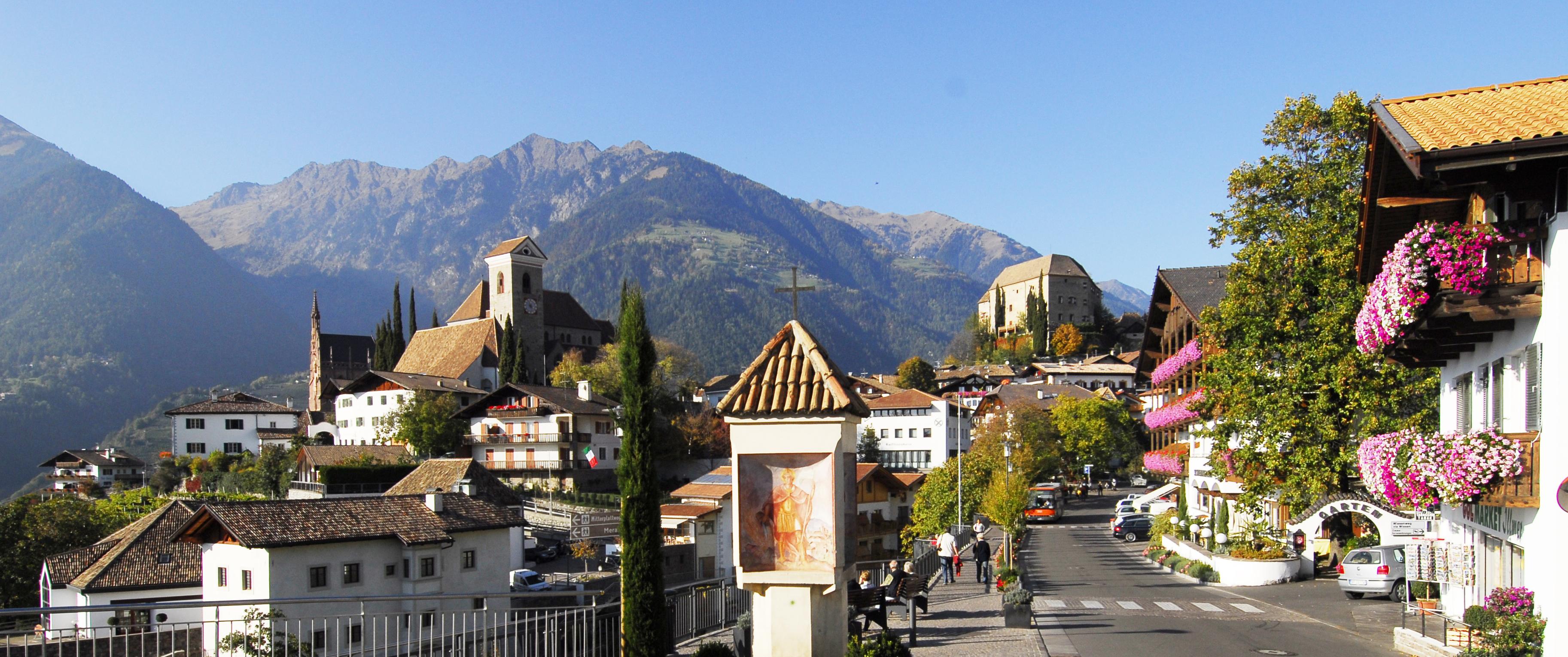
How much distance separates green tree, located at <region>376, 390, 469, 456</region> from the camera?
89812mm

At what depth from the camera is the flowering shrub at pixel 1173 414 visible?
118 ft

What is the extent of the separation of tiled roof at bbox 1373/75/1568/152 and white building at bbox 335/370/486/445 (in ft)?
287

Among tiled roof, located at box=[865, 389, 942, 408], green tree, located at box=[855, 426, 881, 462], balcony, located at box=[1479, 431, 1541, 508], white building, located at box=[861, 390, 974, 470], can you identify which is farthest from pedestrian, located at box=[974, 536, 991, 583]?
tiled roof, located at box=[865, 389, 942, 408]

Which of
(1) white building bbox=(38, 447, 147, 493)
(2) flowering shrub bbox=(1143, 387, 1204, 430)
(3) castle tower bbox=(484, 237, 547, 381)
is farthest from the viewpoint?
(3) castle tower bbox=(484, 237, 547, 381)

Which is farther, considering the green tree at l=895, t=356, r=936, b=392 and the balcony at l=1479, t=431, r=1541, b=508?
the green tree at l=895, t=356, r=936, b=392

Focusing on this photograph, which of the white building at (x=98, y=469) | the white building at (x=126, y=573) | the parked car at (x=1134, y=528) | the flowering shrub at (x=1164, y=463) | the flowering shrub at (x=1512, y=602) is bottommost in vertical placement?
the white building at (x=98, y=469)

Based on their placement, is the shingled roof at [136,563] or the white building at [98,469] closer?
the shingled roof at [136,563]

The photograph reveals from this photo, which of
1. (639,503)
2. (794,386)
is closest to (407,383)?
(639,503)

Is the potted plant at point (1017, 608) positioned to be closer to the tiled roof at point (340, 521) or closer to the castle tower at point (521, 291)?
the tiled roof at point (340, 521)

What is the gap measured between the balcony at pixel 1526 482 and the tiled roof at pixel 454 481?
53.3 meters

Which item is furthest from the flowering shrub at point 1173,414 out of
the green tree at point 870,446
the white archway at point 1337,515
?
the green tree at point 870,446

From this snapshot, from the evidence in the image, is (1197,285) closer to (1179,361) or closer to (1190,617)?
(1179,361)

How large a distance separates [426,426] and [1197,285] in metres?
64.6

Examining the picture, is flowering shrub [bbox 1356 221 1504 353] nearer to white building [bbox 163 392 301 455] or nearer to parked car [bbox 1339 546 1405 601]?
parked car [bbox 1339 546 1405 601]
